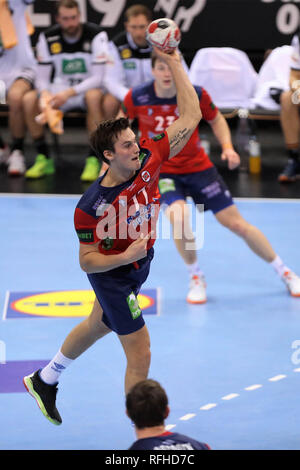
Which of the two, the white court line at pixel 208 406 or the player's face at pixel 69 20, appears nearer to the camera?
the white court line at pixel 208 406

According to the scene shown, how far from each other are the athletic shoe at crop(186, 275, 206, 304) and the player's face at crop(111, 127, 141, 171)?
2745mm

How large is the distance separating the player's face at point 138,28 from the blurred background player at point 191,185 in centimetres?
354

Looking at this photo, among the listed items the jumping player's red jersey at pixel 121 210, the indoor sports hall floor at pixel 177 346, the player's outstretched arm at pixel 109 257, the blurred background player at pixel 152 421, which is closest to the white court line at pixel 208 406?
the indoor sports hall floor at pixel 177 346

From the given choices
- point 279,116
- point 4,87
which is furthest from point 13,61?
point 279,116

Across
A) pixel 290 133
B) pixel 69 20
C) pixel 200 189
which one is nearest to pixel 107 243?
pixel 200 189

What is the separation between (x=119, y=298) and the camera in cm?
525

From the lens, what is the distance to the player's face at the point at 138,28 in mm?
11195

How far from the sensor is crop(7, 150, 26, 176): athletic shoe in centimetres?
1188

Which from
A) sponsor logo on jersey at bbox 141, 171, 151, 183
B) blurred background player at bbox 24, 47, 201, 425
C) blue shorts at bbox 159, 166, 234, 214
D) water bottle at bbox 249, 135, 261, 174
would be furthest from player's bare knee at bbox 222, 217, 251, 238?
water bottle at bbox 249, 135, 261, 174

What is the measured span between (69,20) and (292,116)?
2969 millimetres

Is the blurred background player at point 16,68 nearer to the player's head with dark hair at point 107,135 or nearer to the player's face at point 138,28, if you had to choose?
the player's face at point 138,28

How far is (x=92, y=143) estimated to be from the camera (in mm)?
→ 5293

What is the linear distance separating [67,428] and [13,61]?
24.3ft
